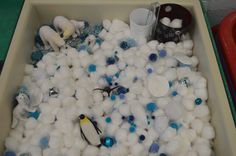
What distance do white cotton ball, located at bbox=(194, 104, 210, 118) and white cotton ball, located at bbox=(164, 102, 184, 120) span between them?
5 centimetres

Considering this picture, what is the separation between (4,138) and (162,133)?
→ 19.4 inches

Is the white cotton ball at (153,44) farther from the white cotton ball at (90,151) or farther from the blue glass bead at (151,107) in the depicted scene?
the white cotton ball at (90,151)

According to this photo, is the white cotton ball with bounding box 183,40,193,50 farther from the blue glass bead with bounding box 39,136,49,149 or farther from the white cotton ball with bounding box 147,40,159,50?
the blue glass bead with bounding box 39,136,49,149

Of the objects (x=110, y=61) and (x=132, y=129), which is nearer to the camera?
(x=132, y=129)

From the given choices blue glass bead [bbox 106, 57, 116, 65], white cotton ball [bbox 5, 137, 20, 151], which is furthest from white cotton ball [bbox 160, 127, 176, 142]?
white cotton ball [bbox 5, 137, 20, 151]

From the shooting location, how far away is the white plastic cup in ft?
3.64

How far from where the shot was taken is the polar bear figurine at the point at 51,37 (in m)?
1.12

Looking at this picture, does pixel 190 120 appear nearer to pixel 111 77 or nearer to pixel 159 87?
pixel 159 87

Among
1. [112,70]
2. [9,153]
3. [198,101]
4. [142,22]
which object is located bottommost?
[9,153]

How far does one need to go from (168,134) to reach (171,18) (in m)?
0.50

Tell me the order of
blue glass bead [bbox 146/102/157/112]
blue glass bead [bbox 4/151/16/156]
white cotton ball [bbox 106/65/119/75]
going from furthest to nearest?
white cotton ball [bbox 106/65/119/75] → blue glass bead [bbox 146/102/157/112] → blue glass bead [bbox 4/151/16/156]

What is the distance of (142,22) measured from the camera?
1161mm

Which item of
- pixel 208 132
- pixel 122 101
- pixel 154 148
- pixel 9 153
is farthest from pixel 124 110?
pixel 9 153

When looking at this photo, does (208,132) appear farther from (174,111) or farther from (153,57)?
(153,57)
